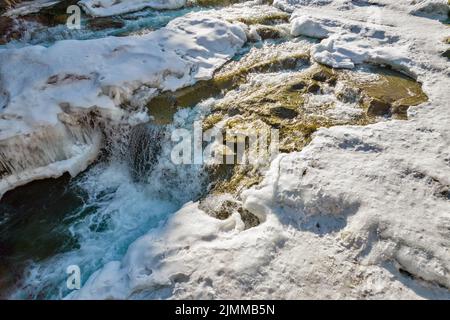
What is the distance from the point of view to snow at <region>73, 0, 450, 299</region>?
12.7 ft

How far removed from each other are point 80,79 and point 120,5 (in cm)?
455

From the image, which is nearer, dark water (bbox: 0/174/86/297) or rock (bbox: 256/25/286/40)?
dark water (bbox: 0/174/86/297)

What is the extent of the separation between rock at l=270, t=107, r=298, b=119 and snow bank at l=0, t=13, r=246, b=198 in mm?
1681

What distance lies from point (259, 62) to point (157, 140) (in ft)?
9.06

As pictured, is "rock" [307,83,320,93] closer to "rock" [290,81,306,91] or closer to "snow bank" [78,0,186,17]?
"rock" [290,81,306,91]

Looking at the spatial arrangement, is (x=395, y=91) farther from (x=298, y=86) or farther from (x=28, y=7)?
(x=28, y=7)

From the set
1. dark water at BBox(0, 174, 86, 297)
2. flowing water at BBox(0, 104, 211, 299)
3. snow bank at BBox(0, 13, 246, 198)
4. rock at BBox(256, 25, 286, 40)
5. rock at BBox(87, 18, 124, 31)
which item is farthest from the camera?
rock at BBox(87, 18, 124, 31)

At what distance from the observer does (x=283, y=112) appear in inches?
237

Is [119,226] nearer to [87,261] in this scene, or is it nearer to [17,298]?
[87,261]

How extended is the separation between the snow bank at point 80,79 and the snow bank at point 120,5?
2.59 meters

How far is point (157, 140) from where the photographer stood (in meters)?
6.03

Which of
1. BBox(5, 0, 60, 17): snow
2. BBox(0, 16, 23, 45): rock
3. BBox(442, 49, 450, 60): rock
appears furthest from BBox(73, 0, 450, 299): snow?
BBox(5, 0, 60, 17): snow

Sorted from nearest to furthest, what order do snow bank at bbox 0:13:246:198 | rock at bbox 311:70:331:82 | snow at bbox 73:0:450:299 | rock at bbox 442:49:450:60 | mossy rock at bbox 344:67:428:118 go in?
1. snow at bbox 73:0:450:299
2. snow bank at bbox 0:13:246:198
3. mossy rock at bbox 344:67:428:118
4. rock at bbox 311:70:331:82
5. rock at bbox 442:49:450:60

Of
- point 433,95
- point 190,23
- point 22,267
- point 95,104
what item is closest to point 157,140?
point 95,104
